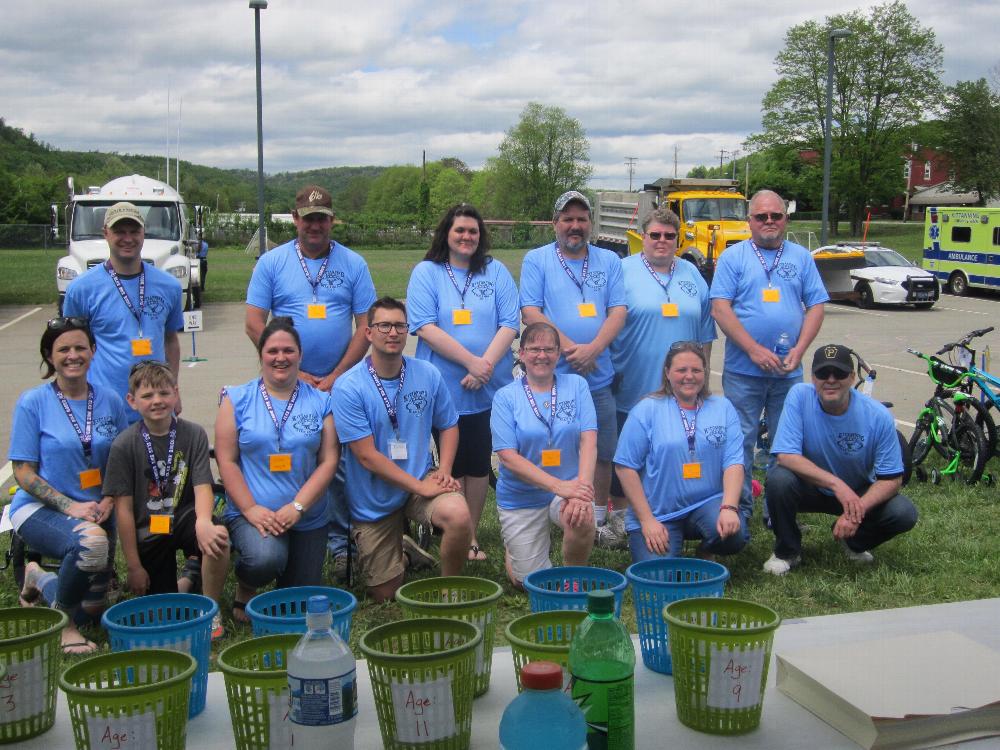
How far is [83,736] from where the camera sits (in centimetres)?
194

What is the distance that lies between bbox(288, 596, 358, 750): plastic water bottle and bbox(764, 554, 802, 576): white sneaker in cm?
359

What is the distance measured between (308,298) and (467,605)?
321cm

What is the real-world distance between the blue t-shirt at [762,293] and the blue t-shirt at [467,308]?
134cm

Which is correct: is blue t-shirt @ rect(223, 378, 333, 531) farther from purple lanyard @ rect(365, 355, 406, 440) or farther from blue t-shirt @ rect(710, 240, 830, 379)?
blue t-shirt @ rect(710, 240, 830, 379)

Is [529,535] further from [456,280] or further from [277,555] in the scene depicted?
[456,280]

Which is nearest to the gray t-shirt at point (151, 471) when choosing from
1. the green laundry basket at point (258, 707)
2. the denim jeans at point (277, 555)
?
the denim jeans at point (277, 555)

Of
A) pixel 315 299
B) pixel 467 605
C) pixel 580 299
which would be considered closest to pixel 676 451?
pixel 580 299

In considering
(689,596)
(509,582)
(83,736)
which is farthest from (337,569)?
(83,736)

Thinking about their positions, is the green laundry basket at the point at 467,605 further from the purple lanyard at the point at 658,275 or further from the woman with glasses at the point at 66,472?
the purple lanyard at the point at 658,275

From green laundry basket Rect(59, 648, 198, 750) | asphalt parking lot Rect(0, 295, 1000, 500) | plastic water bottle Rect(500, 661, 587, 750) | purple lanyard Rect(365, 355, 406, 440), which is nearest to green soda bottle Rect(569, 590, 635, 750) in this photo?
plastic water bottle Rect(500, 661, 587, 750)

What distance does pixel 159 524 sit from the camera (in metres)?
4.36

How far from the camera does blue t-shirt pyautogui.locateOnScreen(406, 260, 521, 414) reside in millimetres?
5270

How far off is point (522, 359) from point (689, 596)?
2372mm

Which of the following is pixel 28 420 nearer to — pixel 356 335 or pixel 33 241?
pixel 356 335
